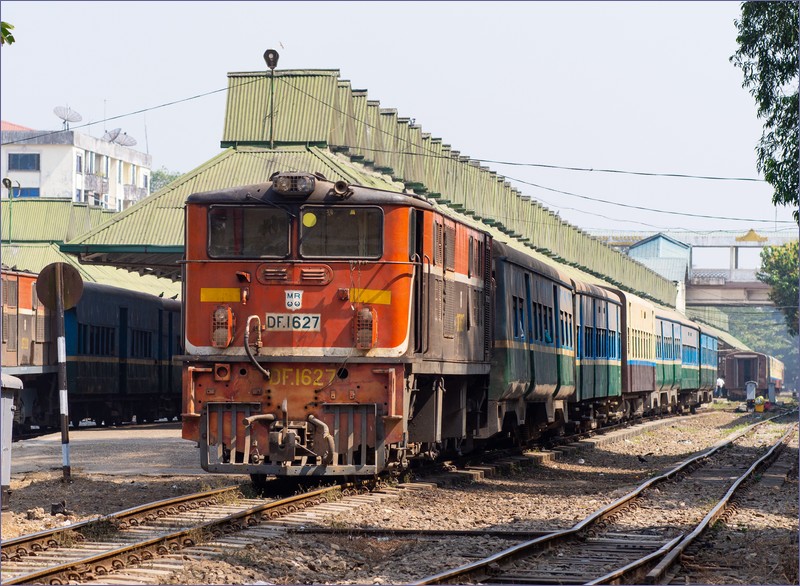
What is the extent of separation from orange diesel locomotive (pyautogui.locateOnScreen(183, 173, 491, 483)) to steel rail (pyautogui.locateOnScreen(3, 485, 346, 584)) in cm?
53

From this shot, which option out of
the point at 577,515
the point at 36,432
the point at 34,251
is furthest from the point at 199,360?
the point at 34,251

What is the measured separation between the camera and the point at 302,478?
52.9 feet

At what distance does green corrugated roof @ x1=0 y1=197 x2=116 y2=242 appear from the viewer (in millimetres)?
53094

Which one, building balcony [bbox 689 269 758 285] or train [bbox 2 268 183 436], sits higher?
building balcony [bbox 689 269 758 285]

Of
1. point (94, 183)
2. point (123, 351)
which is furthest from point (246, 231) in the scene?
point (94, 183)

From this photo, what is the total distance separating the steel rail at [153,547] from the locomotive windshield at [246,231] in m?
2.91

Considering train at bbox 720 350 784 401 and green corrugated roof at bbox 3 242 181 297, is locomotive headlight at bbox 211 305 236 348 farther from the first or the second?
train at bbox 720 350 784 401

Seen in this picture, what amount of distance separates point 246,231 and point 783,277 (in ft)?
257

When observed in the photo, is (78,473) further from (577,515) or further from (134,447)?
(577,515)

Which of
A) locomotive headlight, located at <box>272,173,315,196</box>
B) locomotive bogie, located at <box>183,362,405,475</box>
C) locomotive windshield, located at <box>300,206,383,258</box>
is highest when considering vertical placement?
locomotive headlight, located at <box>272,173,315,196</box>

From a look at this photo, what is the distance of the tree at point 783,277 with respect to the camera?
8406cm

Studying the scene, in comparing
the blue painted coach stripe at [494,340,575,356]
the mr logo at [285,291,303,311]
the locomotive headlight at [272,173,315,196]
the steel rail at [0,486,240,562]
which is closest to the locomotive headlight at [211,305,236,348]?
the mr logo at [285,291,303,311]

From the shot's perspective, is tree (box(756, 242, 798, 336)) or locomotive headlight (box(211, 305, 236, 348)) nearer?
locomotive headlight (box(211, 305, 236, 348))

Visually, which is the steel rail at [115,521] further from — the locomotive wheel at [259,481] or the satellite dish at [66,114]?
the satellite dish at [66,114]
